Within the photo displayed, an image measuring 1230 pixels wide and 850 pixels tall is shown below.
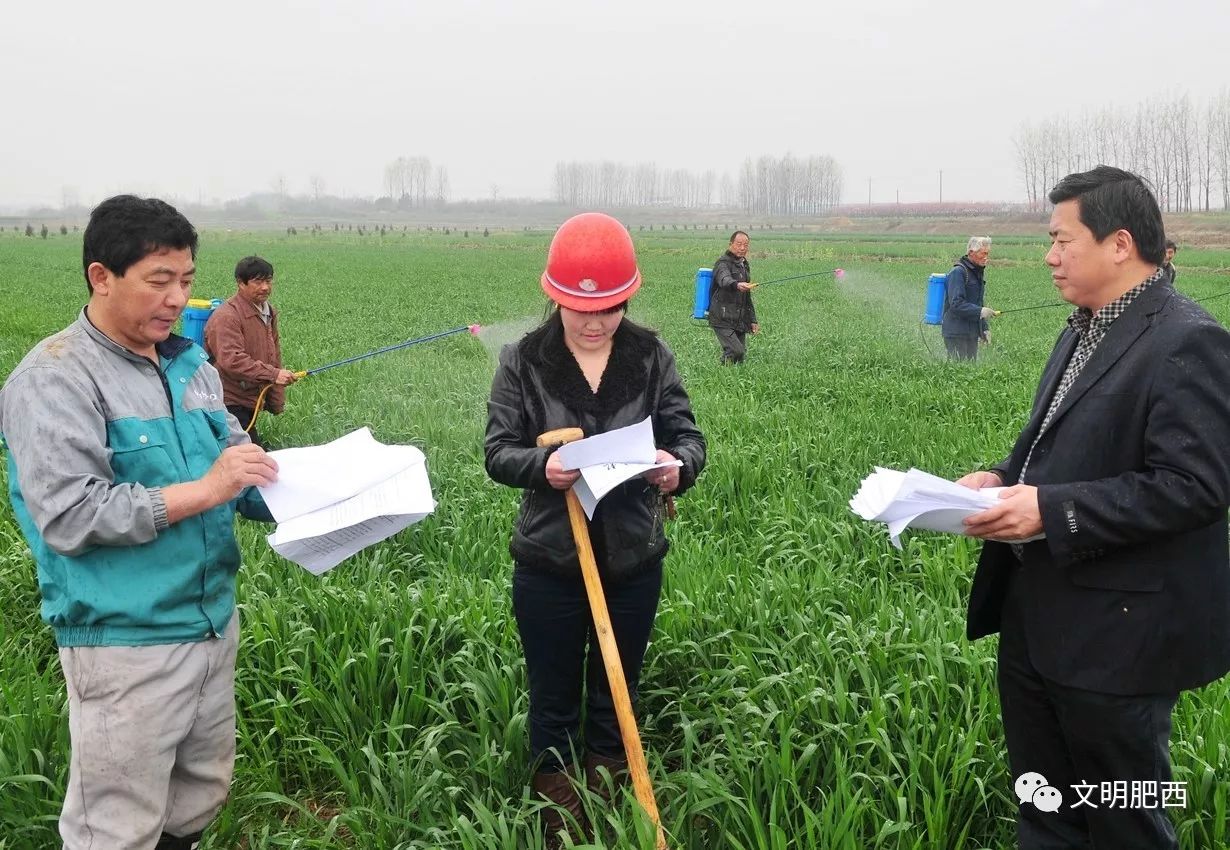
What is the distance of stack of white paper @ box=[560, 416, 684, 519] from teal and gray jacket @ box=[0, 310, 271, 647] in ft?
2.98

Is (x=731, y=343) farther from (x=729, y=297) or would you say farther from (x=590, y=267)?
(x=590, y=267)

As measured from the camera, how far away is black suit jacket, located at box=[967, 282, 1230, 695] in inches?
69.6

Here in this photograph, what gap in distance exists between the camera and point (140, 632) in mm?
1983

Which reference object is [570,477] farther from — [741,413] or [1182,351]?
[741,413]

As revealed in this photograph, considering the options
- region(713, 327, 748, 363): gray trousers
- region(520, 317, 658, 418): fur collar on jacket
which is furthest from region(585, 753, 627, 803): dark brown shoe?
region(713, 327, 748, 363): gray trousers

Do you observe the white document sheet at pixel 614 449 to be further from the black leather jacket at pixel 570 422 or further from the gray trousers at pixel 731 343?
the gray trousers at pixel 731 343

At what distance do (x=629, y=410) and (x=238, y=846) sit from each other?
1.76 m

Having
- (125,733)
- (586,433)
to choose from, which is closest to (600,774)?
(586,433)

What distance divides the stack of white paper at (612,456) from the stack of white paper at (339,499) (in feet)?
1.21

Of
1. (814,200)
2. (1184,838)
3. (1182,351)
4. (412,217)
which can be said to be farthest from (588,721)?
(412,217)

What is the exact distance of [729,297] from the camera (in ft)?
32.5

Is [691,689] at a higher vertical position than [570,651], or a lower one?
lower

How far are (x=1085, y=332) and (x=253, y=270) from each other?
484cm

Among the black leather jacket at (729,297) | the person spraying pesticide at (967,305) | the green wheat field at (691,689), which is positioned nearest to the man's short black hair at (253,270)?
the green wheat field at (691,689)
